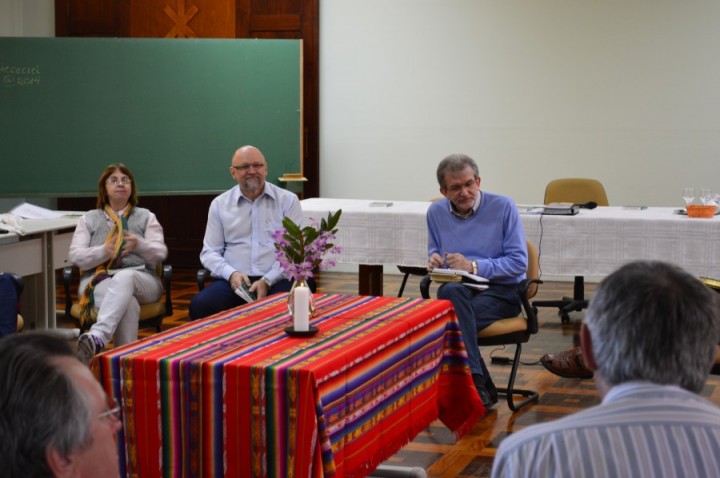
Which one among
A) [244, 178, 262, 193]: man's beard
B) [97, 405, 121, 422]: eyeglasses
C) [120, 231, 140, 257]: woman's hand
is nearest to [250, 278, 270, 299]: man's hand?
[244, 178, 262, 193]: man's beard

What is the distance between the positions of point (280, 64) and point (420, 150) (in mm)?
1520

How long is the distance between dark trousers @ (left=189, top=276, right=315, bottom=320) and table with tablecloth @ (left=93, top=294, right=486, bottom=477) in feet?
5.33

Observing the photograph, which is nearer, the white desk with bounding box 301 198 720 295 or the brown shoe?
the brown shoe

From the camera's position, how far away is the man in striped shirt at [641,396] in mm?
1479

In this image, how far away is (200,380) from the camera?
3123mm

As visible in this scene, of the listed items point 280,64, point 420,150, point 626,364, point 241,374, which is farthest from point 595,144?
point 626,364

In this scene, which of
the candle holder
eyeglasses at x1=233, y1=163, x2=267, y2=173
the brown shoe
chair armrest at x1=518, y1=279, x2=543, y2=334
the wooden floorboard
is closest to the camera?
the candle holder

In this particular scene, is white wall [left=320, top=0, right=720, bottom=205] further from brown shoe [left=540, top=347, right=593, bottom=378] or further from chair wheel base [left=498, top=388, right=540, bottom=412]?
brown shoe [left=540, top=347, right=593, bottom=378]

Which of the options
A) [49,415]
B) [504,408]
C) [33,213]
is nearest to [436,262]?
[504,408]

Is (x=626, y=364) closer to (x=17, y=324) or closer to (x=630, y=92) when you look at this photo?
(x=17, y=324)

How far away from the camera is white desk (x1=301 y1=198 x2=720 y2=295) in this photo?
6145mm

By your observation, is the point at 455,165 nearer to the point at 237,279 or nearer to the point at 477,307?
the point at 477,307

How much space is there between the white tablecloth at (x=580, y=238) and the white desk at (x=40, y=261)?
1.57 meters

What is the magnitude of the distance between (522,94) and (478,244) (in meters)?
4.23
